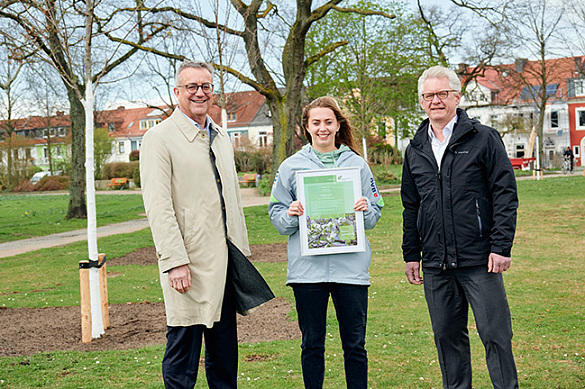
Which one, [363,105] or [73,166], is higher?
[363,105]

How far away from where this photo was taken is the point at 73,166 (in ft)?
70.3

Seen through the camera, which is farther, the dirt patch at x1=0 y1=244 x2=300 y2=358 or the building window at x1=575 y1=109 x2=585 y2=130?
the building window at x1=575 y1=109 x2=585 y2=130

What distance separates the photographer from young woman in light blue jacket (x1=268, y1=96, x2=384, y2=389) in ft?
13.1

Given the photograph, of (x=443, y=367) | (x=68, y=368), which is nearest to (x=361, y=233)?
(x=443, y=367)

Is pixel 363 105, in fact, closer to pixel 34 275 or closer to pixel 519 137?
pixel 34 275

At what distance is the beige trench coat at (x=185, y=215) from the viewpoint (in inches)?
145

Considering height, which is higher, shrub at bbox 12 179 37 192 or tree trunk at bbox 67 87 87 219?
tree trunk at bbox 67 87 87 219

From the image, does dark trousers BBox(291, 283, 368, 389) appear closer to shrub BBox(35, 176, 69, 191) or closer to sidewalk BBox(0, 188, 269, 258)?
sidewalk BBox(0, 188, 269, 258)

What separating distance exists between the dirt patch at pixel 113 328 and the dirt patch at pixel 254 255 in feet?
12.4

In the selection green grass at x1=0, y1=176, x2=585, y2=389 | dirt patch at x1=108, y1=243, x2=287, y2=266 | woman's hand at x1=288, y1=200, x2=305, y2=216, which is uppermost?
woman's hand at x1=288, y1=200, x2=305, y2=216

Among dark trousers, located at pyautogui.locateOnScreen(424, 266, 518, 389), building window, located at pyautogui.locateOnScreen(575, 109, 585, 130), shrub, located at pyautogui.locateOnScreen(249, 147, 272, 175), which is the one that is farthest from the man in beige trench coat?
building window, located at pyautogui.locateOnScreen(575, 109, 585, 130)

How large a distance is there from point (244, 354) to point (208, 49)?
12.0m

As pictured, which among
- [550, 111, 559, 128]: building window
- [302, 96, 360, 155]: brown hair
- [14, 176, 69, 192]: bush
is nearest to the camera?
[302, 96, 360, 155]: brown hair

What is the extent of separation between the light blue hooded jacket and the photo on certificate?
0.08 metres
